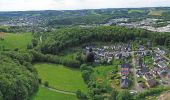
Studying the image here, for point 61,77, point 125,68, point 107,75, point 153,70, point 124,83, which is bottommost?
point 61,77

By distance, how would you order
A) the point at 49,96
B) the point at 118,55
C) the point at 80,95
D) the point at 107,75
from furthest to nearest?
the point at 118,55 → the point at 107,75 → the point at 49,96 → the point at 80,95

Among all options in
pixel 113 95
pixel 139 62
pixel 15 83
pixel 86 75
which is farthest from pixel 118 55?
pixel 15 83

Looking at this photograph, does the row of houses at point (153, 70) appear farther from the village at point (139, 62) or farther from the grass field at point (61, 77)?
the grass field at point (61, 77)

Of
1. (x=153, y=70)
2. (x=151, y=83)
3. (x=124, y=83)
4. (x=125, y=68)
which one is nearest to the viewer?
(x=151, y=83)

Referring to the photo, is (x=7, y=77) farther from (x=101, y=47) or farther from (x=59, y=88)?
(x=101, y=47)

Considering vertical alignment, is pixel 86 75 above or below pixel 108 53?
above

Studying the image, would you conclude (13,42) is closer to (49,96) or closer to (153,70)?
(153,70)

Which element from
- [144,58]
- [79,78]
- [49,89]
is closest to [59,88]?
[49,89]
